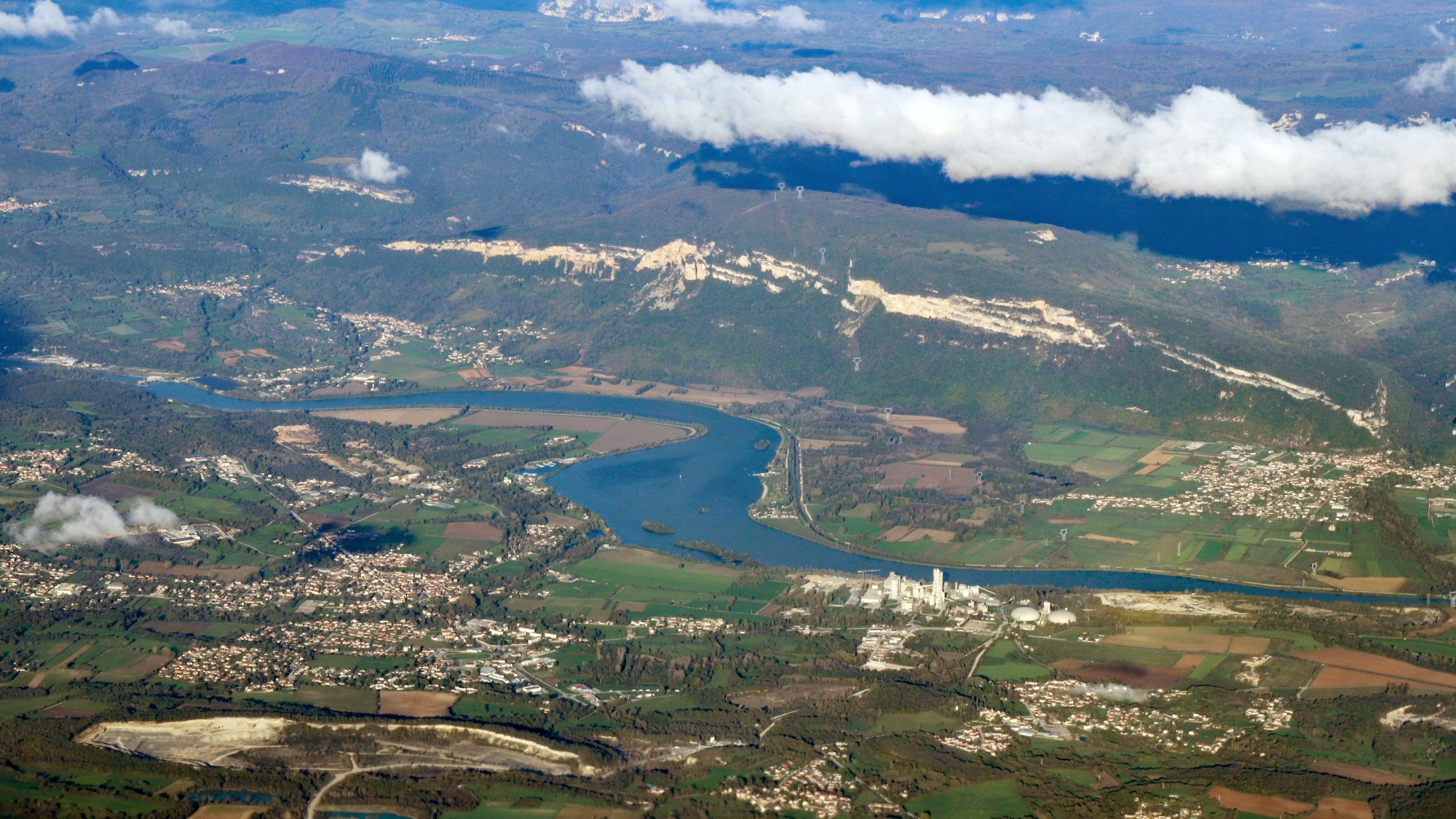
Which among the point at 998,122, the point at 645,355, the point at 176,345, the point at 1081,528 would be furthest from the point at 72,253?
the point at 1081,528

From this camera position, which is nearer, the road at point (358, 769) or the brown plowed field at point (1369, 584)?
the road at point (358, 769)

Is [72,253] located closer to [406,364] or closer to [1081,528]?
[406,364]

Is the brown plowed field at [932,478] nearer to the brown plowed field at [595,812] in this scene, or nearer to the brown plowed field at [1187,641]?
the brown plowed field at [1187,641]

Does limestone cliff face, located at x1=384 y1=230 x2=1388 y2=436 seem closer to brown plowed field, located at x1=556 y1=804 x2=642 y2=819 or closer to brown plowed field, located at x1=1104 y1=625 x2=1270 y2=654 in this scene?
brown plowed field, located at x1=1104 y1=625 x2=1270 y2=654

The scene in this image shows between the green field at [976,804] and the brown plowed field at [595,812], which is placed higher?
the green field at [976,804]

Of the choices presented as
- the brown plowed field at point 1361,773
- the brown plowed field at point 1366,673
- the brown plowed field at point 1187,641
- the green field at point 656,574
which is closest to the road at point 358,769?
the green field at point 656,574

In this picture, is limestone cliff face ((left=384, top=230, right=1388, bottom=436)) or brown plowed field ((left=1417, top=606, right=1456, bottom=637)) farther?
limestone cliff face ((left=384, top=230, right=1388, bottom=436))

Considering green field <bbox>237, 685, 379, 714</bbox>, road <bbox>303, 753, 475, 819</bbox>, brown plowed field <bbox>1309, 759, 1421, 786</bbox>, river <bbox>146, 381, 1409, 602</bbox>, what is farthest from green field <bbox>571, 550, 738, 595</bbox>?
brown plowed field <bbox>1309, 759, 1421, 786</bbox>

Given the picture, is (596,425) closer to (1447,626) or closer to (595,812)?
(1447,626)

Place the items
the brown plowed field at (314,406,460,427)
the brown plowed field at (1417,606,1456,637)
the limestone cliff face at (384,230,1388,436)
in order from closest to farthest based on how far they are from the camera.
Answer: the brown plowed field at (1417,606,1456,637), the limestone cliff face at (384,230,1388,436), the brown plowed field at (314,406,460,427)
